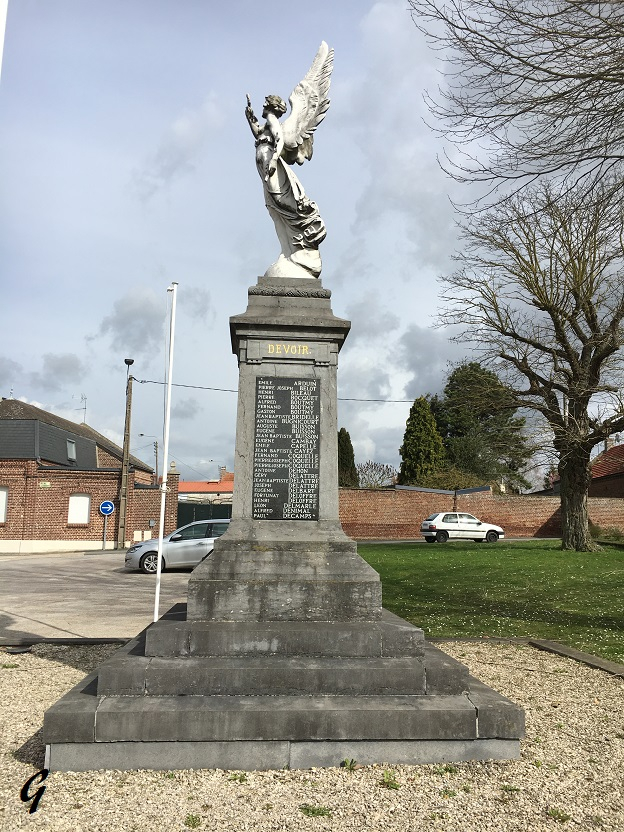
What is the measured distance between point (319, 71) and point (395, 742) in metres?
6.48

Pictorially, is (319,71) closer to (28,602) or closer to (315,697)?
(315,697)

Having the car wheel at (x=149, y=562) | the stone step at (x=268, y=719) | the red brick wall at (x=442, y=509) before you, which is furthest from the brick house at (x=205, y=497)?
the stone step at (x=268, y=719)

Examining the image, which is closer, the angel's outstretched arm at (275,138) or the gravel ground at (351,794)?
the gravel ground at (351,794)

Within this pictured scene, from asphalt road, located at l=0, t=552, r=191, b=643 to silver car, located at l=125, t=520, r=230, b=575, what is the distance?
1.16ft

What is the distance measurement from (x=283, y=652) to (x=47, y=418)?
40739 millimetres

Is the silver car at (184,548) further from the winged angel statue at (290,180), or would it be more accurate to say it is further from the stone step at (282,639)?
the stone step at (282,639)

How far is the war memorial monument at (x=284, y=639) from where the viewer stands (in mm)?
4488

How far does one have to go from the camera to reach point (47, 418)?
42344 millimetres

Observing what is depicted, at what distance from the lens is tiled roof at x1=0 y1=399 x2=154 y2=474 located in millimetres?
38906

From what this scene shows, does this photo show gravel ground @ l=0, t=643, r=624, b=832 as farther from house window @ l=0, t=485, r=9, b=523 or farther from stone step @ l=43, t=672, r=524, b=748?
house window @ l=0, t=485, r=9, b=523

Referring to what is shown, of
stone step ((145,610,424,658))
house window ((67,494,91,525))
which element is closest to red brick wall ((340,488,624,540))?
house window ((67,494,91,525))

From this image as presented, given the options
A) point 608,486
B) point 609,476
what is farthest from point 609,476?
point 608,486

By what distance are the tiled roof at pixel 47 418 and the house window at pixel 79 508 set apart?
4828 millimetres

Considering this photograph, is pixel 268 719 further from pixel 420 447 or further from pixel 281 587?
pixel 420 447
